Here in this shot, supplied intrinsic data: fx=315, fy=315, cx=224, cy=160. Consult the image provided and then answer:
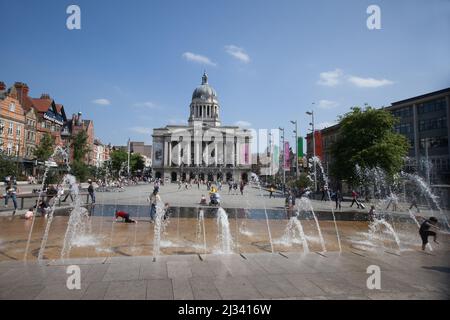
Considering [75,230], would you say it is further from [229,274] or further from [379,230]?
[379,230]

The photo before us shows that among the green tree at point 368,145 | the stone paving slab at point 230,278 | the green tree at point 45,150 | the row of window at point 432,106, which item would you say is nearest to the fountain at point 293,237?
the stone paving slab at point 230,278

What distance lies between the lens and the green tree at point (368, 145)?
34.4m

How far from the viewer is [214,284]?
6.57 metres

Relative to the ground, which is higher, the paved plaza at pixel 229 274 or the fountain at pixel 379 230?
the paved plaza at pixel 229 274

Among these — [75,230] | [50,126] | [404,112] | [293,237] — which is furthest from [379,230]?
[50,126]

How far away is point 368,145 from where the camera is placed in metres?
36.6

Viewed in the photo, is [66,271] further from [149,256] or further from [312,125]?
[312,125]

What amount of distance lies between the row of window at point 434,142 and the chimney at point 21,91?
234ft

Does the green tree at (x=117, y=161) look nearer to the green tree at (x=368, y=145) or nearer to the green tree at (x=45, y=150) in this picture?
Result: the green tree at (x=45, y=150)

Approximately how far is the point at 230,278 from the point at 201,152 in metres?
111

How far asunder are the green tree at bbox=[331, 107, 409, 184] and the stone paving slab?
27.4 metres

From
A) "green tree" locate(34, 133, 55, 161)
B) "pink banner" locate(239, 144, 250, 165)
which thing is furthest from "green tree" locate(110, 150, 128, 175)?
"green tree" locate(34, 133, 55, 161)
